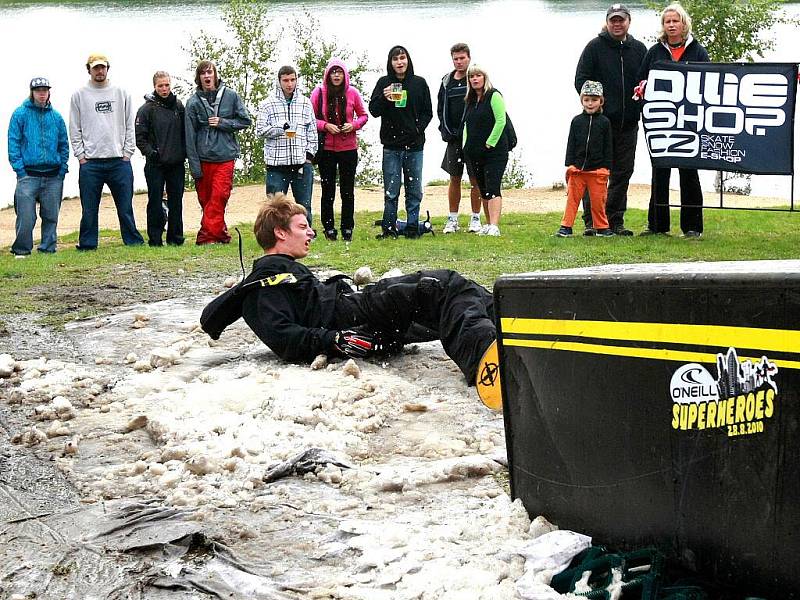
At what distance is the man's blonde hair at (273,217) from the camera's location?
684 centimetres

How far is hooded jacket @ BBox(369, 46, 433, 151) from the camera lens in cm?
1295

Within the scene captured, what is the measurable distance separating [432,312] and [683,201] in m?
6.46

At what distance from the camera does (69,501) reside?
182 inches

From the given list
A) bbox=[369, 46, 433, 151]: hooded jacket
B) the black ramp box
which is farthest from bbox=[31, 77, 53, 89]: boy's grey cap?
the black ramp box

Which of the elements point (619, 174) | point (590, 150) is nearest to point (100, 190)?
point (590, 150)

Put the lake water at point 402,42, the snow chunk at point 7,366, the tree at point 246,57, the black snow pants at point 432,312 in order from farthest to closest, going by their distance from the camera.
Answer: the lake water at point 402,42, the tree at point 246,57, the snow chunk at point 7,366, the black snow pants at point 432,312

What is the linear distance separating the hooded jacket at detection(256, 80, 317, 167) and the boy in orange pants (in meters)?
2.84

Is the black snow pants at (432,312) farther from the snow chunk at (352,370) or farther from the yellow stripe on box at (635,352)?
the yellow stripe on box at (635,352)

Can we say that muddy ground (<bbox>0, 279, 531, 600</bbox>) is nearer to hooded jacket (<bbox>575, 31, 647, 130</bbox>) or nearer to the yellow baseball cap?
hooded jacket (<bbox>575, 31, 647, 130</bbox>)

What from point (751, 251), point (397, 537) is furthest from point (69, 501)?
point (751, 251)

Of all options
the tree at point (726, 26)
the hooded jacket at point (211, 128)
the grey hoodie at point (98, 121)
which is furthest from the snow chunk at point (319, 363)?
the tree at point (726, 26)

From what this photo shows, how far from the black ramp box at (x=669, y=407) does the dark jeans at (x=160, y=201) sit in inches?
400

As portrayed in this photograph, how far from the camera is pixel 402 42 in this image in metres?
40.9

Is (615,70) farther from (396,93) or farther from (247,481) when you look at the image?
(247,481)
